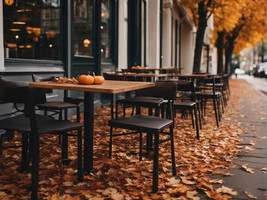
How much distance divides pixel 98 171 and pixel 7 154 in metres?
1.44

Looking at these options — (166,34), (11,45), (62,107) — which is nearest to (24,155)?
(62,107)

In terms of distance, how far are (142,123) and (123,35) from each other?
25.1ft

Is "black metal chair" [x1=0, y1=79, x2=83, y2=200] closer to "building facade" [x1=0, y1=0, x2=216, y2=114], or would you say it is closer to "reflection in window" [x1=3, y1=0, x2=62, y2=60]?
"building facade" [x1=0, y1=0, x2=216, y2=114]

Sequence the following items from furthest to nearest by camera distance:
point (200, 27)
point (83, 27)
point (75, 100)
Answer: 1. point (200, 27)
2. point (83, 27)
3. point (75, 100)

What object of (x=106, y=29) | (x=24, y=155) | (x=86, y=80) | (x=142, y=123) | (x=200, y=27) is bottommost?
(x=24, y=155)

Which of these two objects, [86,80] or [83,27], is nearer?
[86,80]

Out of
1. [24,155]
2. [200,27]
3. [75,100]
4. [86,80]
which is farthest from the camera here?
[200,27]

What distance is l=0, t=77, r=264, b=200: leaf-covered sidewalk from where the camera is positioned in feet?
10.4

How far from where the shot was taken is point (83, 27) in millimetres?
8398

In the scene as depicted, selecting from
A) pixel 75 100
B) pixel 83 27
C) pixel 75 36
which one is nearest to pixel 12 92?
pixel 75 100

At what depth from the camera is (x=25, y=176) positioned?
3.54 meters

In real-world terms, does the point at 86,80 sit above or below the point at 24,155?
above

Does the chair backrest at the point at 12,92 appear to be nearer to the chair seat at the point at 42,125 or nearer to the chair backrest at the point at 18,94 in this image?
the chair backrest at the point at 18,94

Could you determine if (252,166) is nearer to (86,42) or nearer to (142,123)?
(142,123)
